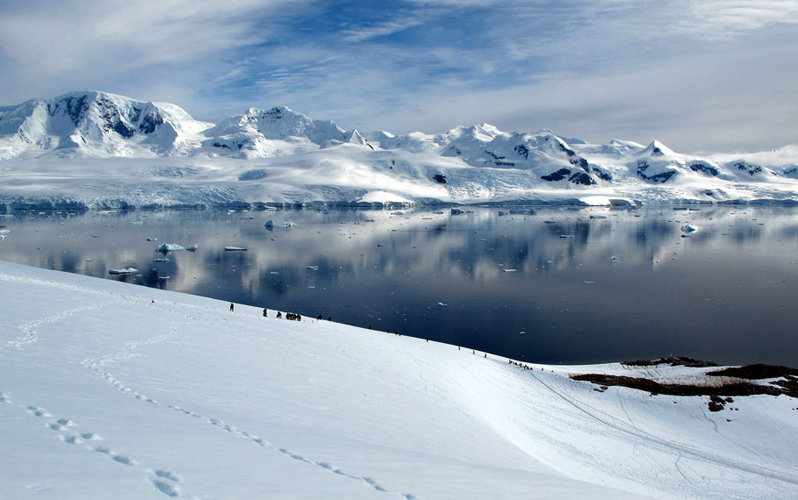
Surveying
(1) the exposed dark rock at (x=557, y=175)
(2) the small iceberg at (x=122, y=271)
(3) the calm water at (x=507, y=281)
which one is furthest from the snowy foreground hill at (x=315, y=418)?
(1) the exposed dark rock at (x=557, y=175)

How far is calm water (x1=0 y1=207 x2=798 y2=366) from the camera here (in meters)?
25.0

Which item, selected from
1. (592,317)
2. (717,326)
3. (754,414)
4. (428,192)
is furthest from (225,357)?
(428,192)

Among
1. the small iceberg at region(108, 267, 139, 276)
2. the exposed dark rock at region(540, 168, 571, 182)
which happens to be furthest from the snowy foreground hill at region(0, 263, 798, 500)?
the exposed dark rock at region(540, 168, 571, 182)

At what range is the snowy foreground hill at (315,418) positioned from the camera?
4.70m

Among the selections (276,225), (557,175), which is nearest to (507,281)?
(276,225)

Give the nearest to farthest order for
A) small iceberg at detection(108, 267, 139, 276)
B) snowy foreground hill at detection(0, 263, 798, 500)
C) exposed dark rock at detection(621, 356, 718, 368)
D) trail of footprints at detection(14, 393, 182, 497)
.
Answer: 1. trail of footprints at detection(14, 393, 182, 497)
2. snowy foreground hill at detection(0, 263, 798, 500)
3. exposed dark rock at detection(621, 356, 718, 368)
4. small iceberg at detection(108, 267, 139, 276)

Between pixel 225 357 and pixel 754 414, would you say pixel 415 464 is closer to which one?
pixel 225 357

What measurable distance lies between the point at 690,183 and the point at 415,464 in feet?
733

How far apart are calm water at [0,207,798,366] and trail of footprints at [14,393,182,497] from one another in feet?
65.0

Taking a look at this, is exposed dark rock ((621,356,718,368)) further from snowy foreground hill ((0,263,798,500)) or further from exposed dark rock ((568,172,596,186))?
exposed dark rock ((568,172,596,186))

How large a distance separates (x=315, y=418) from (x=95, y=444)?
3.65 metres

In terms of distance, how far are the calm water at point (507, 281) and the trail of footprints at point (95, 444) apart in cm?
1980

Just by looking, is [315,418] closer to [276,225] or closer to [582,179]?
[276,225]

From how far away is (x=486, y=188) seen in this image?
162375 millimetres
